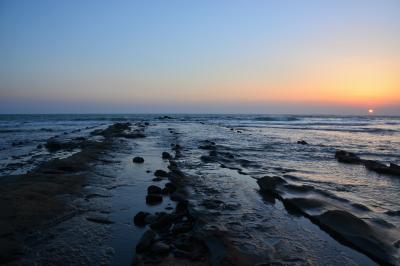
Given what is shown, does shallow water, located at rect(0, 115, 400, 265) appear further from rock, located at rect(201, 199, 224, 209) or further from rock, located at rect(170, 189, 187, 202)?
rock, located at rect(170, 189, 187, 202)

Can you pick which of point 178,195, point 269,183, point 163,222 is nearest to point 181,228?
point 163,222

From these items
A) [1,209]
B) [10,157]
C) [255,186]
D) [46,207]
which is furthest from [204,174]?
[10,157]

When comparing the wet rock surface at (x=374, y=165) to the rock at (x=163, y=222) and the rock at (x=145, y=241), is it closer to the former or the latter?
the rock at (x=163, y=222)

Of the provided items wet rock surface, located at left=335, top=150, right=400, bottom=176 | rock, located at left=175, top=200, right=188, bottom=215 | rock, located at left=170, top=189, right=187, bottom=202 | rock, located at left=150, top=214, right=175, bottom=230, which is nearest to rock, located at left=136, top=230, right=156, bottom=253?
rock, located at left=150, top=214, right=175, bottom=230

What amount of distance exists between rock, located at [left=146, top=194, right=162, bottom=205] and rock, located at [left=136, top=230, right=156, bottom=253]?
214 centimetres

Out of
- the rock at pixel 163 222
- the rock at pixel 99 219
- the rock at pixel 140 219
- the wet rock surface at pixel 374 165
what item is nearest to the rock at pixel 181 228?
the rock at pixel 163 222

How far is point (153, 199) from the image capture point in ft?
25.9

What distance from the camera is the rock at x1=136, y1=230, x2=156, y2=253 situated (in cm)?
509

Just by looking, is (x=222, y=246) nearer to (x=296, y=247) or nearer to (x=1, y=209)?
(x=296, y=247)

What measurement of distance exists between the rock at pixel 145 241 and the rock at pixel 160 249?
103 millimetres

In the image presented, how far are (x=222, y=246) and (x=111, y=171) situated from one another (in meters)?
7.43

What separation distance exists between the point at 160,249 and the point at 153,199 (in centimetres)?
288

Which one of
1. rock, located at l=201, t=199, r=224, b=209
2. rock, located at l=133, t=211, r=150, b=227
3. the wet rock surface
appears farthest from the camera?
the wet rock surface

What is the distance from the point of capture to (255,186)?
986 cm
